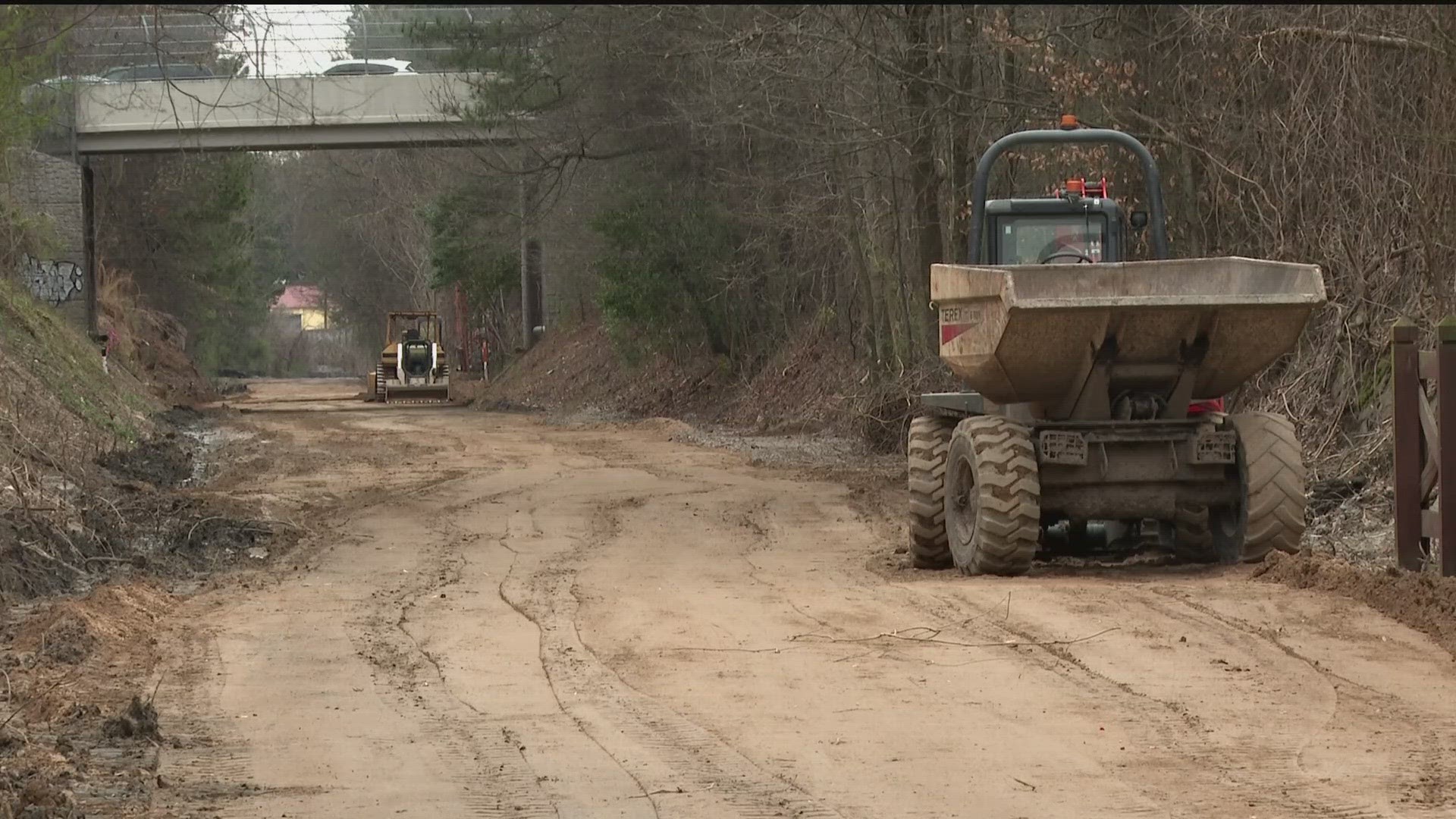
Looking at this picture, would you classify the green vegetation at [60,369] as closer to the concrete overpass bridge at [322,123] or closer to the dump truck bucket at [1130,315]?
the concrete overpass bridge at [322,123]

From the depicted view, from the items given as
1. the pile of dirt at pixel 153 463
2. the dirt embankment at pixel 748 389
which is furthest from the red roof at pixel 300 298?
the pile of dirt at pixel 153 463

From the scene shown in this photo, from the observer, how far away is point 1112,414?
12.0m

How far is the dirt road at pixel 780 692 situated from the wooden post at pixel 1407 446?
854 millimetres

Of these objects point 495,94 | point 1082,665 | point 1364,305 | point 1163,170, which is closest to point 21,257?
point 495,94

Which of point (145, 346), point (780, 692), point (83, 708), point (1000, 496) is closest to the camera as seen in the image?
point (83, 708)

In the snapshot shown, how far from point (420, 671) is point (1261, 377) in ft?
36.0

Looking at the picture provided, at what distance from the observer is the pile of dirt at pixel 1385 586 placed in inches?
367

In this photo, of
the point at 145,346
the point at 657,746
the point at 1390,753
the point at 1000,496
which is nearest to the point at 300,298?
the point at 145,346

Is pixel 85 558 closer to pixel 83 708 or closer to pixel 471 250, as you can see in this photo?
pixel 83 708

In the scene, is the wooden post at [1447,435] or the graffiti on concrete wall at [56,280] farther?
the graffiti on concrete wall at [56,280]

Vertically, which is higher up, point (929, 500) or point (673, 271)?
point (673, 271)

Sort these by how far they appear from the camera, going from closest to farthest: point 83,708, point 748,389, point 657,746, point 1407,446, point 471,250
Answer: point 657,746 < point 83,708 < point 1407,446 < point 748,389 < point 471,250

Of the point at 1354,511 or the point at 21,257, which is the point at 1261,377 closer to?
the point at 1354,511

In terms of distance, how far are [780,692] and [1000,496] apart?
3622 millimetres
